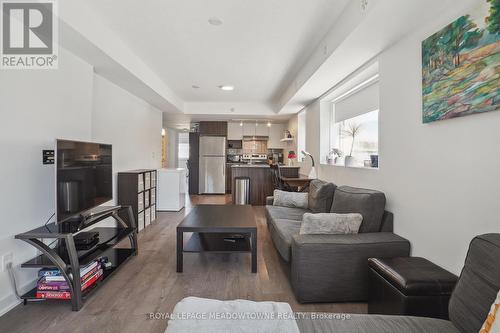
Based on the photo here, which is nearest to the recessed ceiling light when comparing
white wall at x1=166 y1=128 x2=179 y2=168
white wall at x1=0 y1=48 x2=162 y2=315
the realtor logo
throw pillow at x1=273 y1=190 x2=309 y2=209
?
the realtor logo

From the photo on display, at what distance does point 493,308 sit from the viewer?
35.2 inches

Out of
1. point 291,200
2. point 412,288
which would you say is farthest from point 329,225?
point 291,200

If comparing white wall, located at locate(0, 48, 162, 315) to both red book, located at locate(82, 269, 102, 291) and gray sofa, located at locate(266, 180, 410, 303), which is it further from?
gray sofa, located at locate(266, 180, 410, 303)

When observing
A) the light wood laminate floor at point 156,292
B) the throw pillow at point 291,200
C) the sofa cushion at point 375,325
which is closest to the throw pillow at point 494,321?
the sofa cushion at point 375,325

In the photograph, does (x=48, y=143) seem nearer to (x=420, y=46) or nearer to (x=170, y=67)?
(x=170, y=67)

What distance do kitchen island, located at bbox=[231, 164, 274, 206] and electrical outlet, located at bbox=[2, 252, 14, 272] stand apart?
4.29 m

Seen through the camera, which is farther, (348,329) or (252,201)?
(252,201)

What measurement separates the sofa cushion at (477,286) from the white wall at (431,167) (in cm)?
48

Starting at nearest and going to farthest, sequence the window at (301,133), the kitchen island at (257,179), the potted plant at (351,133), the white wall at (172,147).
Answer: the potted plant at (351,133) < the window at (301,133) < the kitchen island at (257,179) < the white wall at (172,147)

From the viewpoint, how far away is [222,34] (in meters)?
2.76

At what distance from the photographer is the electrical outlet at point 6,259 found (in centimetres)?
192

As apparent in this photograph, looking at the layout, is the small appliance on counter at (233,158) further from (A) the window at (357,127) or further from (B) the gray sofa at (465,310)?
(B) the gray sofa at (465,310)

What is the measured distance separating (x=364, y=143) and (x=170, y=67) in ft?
10.1

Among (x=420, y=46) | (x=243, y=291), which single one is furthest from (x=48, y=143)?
(x=420, y=46)
